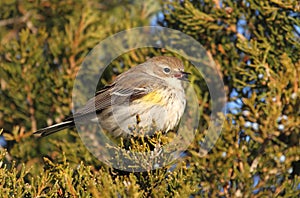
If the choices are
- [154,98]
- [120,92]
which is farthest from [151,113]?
[120,92]

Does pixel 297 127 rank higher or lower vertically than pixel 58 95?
lower

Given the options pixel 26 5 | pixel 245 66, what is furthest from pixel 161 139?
pixel 26 5

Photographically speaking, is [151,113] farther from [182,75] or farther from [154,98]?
[182,75]

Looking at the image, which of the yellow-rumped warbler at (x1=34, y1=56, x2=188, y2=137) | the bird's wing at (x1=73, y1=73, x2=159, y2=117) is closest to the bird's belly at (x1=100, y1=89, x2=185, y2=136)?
the yellow-rumped warbler at (x1=34, y1=56, x2=188, y2=137)

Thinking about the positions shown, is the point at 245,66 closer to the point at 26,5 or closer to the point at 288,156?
the point at 288,156

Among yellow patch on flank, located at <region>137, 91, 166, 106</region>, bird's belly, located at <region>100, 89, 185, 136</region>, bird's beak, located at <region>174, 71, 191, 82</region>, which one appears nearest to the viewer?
bird's belly, located at <region>100, 89, 185, 136</region>

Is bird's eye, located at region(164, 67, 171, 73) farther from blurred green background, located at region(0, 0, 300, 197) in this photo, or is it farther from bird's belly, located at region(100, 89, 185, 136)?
blurred green background, located at region(0, 0, 300, 197)

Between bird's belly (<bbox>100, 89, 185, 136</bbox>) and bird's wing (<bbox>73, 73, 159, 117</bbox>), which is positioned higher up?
bird's wing (<bbox>73, 73, 159, 117</bbox>)
